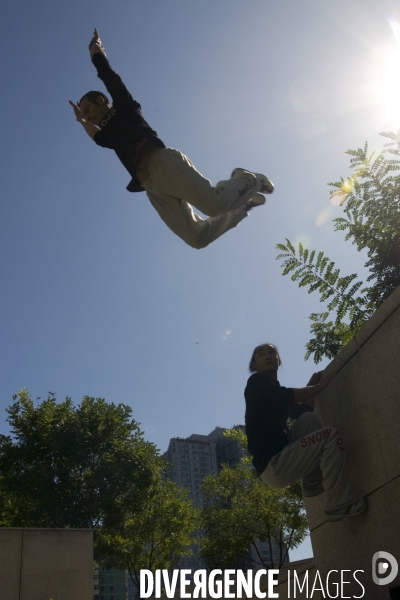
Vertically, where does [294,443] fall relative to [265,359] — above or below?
below

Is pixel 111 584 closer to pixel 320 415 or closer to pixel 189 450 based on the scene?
pixel 189 450

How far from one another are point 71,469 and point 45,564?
42.2ft

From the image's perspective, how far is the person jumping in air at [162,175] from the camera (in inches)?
178

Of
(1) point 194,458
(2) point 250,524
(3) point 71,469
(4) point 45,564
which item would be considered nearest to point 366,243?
(4) point 45,564

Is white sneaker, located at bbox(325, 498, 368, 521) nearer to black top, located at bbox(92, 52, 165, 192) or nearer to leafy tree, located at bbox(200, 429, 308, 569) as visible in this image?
black top, located at bbox(92, 52, 165, 192)

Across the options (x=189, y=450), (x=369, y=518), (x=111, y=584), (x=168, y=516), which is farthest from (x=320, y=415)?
(x=111, y=584)

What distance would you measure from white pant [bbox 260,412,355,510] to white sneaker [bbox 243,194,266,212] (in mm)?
2248

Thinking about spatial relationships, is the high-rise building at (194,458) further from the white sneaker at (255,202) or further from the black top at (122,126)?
the black top at (122,126)

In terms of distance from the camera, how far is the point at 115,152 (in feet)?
16.0

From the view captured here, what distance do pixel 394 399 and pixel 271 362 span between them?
135 centimetres

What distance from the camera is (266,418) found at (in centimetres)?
408

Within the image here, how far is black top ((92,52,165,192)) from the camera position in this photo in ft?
15.4

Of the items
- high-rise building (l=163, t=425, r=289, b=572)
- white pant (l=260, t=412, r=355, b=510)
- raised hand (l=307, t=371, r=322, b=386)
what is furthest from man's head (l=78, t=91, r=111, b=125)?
high-rise building (l=163, t=425, r=289, b=572)

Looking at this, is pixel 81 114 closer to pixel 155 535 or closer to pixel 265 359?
pixel 265 359
